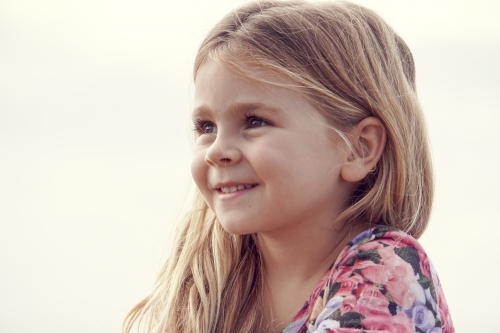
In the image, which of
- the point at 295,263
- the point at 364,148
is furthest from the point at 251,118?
the point at 295,263

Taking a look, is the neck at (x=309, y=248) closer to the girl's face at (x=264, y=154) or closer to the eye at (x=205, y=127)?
the girl's face at (x=264, y=154)

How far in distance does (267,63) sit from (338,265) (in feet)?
2.02

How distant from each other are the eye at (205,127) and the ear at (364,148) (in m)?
0.41

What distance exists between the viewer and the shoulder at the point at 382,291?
2.09 meters

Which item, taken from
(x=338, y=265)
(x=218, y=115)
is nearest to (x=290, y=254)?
(x=338, y=265)

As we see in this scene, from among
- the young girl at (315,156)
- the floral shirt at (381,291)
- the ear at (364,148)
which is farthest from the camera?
the ear at (364,148)

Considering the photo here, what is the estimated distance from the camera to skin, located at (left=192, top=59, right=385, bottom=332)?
7.80 feet

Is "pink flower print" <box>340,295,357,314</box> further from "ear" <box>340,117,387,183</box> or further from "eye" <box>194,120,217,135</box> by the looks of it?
"eye" <box>194,120,217,135</box>

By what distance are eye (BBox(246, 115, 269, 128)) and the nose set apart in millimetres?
64

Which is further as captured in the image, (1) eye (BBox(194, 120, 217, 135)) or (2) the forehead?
(1) eye (BBox(194, 120, 217, 135))

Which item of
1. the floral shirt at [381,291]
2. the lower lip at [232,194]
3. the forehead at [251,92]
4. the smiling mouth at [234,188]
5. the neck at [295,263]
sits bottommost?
the neck at [295,263]

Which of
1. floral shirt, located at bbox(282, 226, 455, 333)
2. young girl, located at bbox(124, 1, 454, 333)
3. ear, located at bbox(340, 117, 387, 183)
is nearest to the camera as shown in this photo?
floral shirt, located at bbox(282, 226, 455, 333)

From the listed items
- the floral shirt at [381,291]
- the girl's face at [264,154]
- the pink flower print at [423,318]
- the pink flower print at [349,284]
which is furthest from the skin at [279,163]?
the pink flower print at [423,318]

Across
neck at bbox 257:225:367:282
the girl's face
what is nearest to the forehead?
the girl's face
